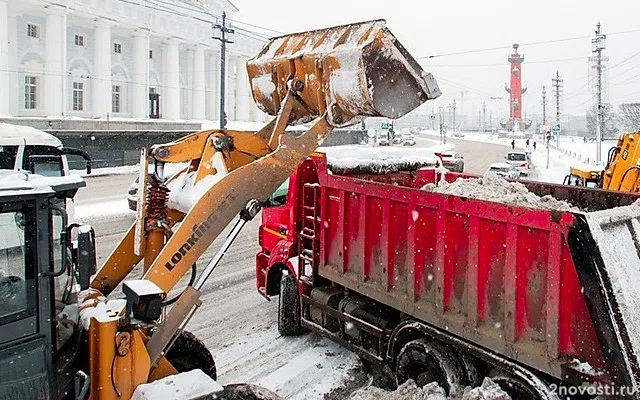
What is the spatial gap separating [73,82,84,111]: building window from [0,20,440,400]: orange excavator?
3427cm

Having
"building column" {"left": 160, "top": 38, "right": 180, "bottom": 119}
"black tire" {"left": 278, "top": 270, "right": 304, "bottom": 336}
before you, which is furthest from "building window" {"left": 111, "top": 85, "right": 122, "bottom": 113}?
"black tire" {"left": 278, "top": 270, "right": 304, "bottom": 336}

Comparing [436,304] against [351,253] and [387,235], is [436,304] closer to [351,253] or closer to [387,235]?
[387,235]

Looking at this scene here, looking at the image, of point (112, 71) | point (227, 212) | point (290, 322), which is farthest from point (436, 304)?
point (112, 71)

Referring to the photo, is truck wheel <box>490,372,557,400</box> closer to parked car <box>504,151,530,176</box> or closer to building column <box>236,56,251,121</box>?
parked car <box>504,151,530,176</box>

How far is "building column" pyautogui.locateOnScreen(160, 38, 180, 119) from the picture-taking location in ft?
140

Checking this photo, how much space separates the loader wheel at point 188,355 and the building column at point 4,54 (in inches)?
1174

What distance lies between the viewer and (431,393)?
5031mm

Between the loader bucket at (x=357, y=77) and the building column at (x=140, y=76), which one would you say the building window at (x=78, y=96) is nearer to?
the building column at (x=140, y=76)

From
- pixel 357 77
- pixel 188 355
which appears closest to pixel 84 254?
pixel 188 355

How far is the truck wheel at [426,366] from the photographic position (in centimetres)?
514

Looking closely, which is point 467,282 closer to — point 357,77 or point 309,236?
point 357,77

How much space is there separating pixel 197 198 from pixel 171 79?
40235mm

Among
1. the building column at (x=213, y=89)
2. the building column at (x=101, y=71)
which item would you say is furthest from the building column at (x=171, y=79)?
the building column at (x=101, y=71)

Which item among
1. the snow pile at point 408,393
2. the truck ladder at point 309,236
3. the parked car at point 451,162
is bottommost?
the snow pile at point 408,393
